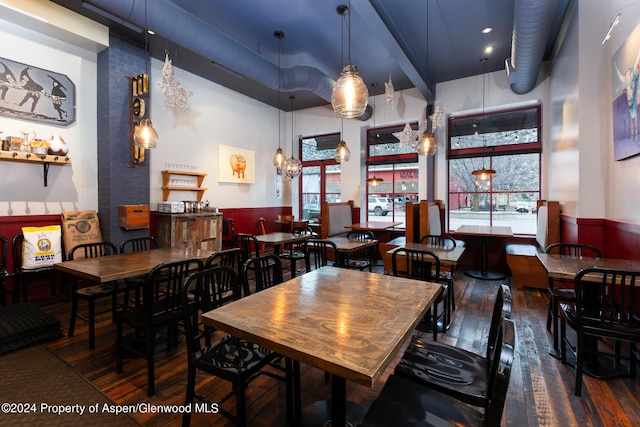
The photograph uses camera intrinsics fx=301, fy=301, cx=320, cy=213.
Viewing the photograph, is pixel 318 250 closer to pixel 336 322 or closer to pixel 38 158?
pixel 336 322

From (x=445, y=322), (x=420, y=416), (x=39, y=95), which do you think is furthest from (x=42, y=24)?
(x=445, y=322)

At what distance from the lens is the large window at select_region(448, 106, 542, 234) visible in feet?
18.8

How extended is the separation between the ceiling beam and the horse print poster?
4.02 m

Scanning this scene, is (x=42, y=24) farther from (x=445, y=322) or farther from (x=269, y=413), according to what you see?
(x=445, y=322)

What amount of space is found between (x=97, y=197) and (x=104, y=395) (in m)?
3.37

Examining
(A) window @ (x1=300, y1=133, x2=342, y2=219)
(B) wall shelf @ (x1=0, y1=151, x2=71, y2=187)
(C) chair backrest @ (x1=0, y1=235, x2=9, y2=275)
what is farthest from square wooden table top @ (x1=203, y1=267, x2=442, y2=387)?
(A) window @ (x1=300, y1=133, x2=342, y2=219)

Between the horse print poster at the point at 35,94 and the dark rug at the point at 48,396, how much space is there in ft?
9.90

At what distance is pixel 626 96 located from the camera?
2.72 metres

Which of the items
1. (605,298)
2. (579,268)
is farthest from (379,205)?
(605,298)

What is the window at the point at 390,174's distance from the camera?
6.89 metres

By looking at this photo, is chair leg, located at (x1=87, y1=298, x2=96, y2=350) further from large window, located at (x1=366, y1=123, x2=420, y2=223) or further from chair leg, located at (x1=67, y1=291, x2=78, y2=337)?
large window, located at (x1=366, y1=123, x2=420, y2=223)

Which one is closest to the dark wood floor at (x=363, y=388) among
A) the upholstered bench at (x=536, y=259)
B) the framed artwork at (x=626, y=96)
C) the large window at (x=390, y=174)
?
the upholstered bench at (x=536, y=259)

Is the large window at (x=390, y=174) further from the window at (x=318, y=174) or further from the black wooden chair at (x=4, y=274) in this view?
the black wooden chair at (x=4, y=274)

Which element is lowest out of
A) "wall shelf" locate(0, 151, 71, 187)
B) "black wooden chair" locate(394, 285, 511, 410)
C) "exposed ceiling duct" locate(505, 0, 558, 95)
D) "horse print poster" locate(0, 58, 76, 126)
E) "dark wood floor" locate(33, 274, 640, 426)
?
"dark wood floor" locate(33, 274, 640, 426)
